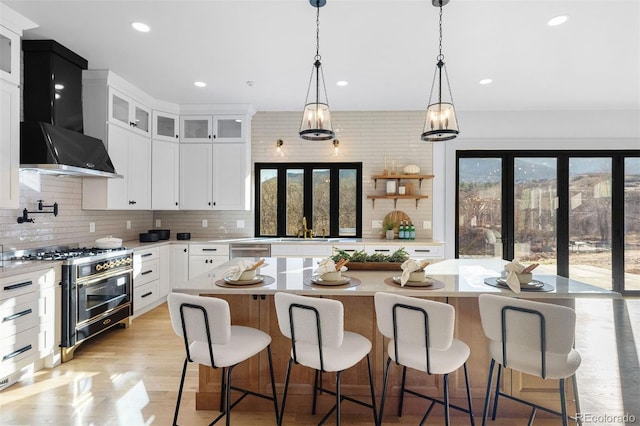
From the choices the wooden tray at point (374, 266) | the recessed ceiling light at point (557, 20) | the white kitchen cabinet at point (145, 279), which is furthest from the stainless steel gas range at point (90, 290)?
the recessed ceiling light at point (557, 20)

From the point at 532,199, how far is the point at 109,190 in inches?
233

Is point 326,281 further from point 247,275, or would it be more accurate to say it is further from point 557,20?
point 557,20

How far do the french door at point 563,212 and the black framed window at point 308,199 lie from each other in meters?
1.72

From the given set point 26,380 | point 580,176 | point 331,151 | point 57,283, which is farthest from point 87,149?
point 580,176

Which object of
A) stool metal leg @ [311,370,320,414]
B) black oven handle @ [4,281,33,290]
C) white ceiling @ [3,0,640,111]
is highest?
white ceiling @ [3,0,640,111]

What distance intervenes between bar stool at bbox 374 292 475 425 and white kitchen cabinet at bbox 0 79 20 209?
307 centimetres

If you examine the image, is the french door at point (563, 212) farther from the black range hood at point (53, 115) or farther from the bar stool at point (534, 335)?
the black range hood at point (53, 115)

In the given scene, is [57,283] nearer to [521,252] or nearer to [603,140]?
[521,252]

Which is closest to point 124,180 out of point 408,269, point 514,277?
point 408,269

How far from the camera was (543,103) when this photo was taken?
15.3 ft

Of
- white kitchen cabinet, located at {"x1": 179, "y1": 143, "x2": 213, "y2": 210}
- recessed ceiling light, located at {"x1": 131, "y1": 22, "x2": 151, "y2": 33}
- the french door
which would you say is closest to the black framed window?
white kitchen cabinet, located at {"x1": 179, "y1": 143, "x2": 213, "y2": 210}

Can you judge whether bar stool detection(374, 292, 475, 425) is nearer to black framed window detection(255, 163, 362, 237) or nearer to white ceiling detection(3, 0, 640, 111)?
white ceiling detection(3, 0, 640, 111)

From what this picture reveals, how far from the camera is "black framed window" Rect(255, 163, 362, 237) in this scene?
17.2 feet

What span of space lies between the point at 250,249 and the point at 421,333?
329cm
